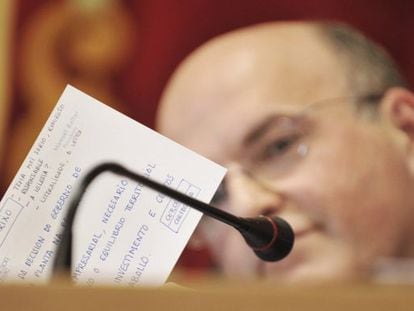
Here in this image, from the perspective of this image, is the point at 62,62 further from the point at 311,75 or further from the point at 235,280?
the point at 235,280

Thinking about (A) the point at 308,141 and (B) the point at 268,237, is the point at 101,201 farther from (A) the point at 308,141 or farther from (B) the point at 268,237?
(A) the point at 308,141

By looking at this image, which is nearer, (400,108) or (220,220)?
(220,220)

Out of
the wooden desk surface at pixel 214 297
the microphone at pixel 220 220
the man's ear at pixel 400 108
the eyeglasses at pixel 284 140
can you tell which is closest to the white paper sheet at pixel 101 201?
the microphone at pixel 220 220

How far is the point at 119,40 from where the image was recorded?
3.24 ft

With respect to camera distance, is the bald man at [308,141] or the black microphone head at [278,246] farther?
the bald man at [308,141]

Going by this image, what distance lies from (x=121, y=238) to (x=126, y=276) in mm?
32

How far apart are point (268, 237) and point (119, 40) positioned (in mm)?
550

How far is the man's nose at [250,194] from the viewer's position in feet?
2.85

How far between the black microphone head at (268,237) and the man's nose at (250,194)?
0.33 metres

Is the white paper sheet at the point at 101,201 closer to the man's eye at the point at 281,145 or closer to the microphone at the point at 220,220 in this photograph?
the microphone at the point at 220,220

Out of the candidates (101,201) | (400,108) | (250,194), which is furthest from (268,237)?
(400,108)

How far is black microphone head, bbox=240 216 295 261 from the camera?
0.51 meters

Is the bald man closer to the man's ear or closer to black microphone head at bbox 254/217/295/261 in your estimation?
the man's ear

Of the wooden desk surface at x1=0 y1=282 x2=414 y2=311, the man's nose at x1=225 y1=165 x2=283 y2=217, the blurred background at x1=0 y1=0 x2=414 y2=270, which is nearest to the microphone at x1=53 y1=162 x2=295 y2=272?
the wooden desk surface at x1=0 y1=282 x2=414 y2=311
